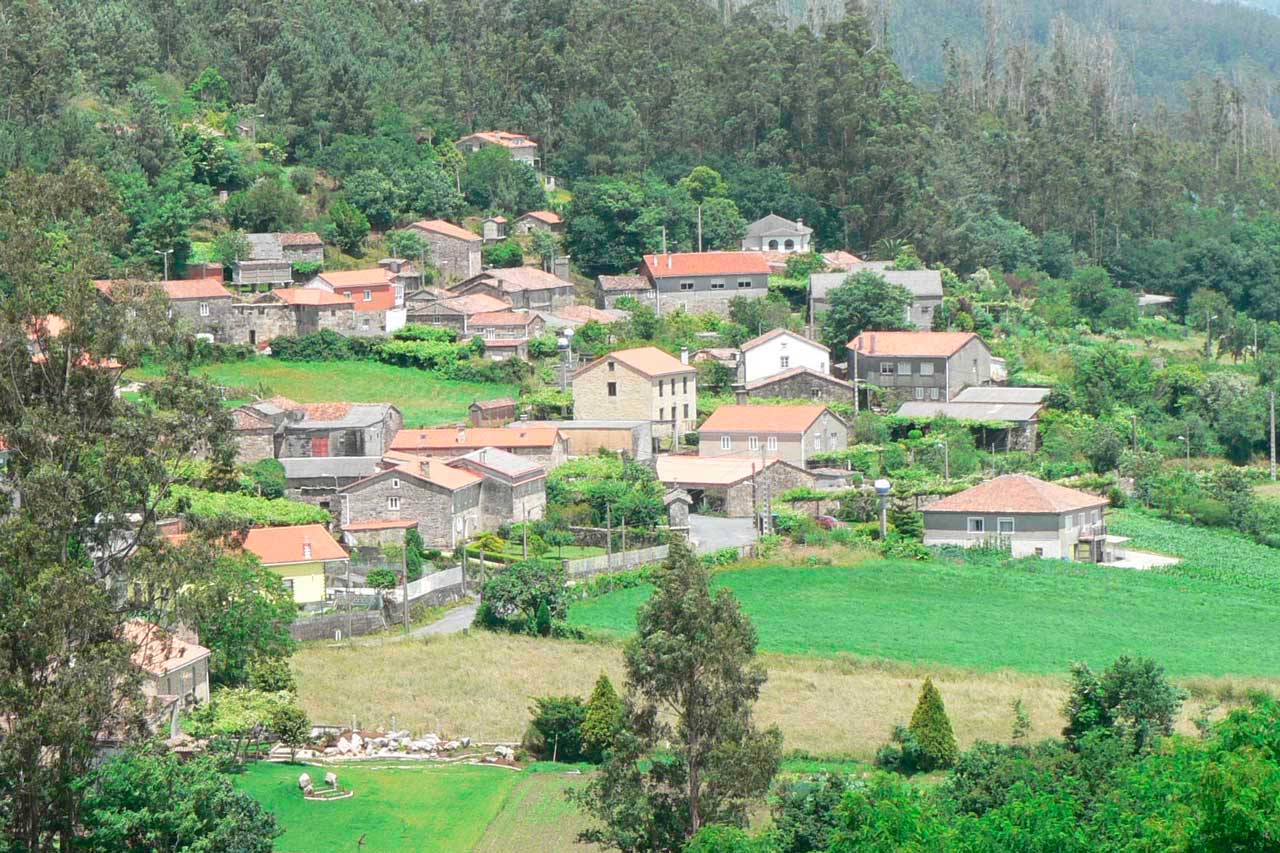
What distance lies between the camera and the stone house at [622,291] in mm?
67812

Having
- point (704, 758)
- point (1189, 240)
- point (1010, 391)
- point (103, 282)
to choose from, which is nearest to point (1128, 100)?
point (1189, 240)

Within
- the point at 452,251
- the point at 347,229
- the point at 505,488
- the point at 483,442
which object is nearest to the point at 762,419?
the point at 483,442

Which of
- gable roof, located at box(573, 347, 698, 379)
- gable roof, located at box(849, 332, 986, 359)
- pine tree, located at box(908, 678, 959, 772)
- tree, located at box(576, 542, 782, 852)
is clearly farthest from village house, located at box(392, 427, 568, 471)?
tree, located at box(576, 542, 782, 852)

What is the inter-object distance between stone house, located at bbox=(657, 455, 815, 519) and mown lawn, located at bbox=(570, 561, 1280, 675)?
223 inches

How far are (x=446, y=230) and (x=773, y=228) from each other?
44.2 feet

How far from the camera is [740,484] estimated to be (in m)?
50.1

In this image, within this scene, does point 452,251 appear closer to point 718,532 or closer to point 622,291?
point 622,291

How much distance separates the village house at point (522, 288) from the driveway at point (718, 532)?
16.9 m

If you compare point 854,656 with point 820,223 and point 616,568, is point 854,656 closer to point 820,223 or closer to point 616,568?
point 616,568

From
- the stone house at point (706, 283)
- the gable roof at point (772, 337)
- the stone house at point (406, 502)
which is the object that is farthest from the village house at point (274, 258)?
the stone house at point (406, 502)

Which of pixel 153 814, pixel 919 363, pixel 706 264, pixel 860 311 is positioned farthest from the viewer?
pixel 706 264

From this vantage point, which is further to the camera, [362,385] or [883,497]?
[362,385]

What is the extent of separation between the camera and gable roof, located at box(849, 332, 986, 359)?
58625 mm

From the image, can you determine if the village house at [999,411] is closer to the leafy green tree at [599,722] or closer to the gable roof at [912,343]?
the gable roof at [912,343]
